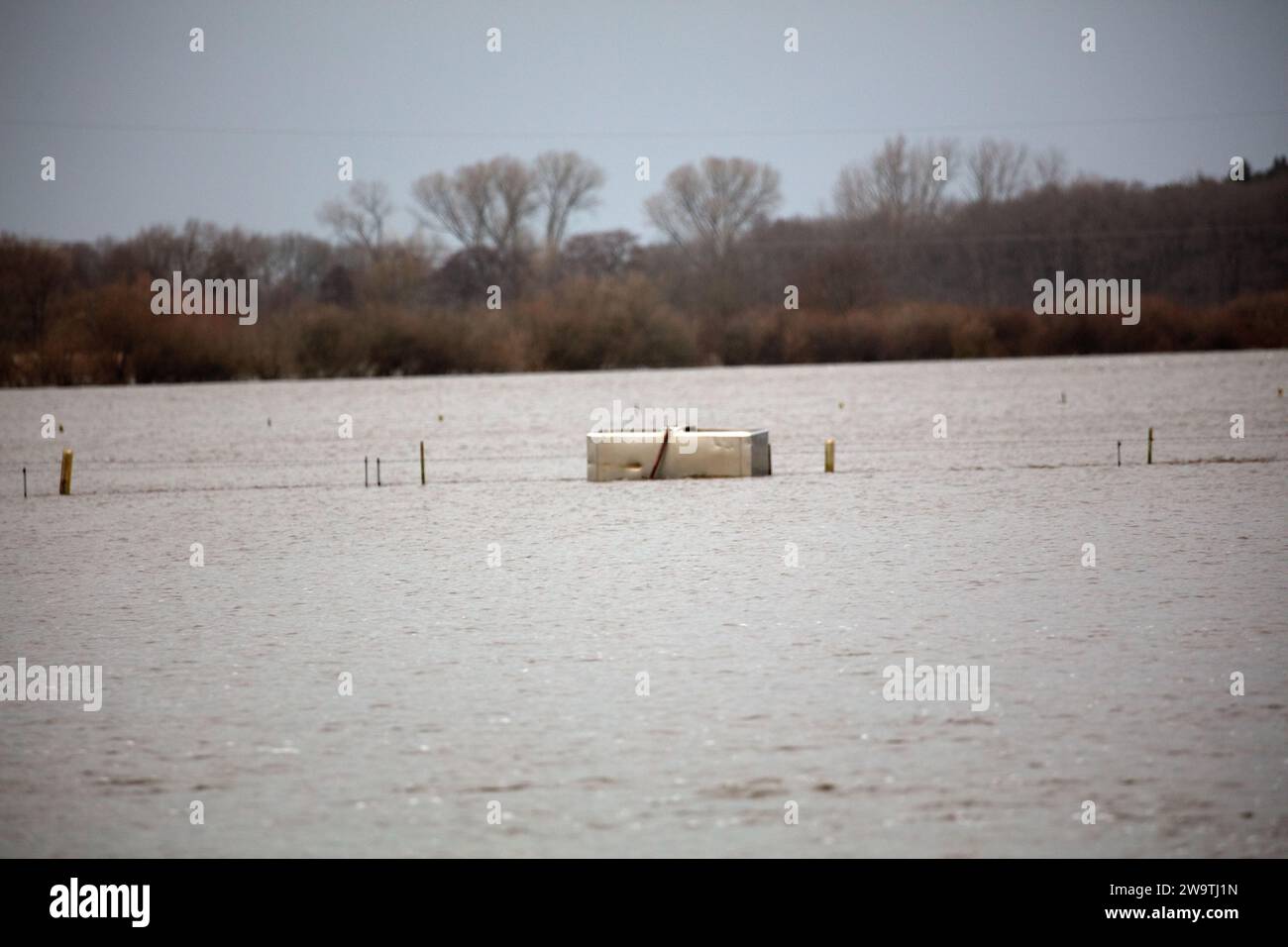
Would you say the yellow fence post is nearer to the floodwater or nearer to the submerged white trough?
the floodwater

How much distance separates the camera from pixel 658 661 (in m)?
10.6

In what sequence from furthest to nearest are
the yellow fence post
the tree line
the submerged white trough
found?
the tree line, the submerged white trough, the yellow fence post

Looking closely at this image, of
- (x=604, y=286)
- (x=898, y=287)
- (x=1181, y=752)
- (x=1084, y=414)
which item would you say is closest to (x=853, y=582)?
(x=1181, y=752)

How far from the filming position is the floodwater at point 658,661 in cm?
709

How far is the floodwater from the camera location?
23.2 feet

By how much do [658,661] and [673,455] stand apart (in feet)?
45.7

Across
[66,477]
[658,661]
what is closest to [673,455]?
[66,477]

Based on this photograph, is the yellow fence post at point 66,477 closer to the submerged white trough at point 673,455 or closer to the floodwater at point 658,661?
the floodwater at point 658,661

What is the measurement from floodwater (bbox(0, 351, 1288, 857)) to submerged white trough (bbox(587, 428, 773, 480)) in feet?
1.40

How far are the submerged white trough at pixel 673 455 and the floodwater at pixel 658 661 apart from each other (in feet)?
1.40

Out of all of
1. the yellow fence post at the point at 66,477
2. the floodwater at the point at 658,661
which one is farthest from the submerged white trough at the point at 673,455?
the yellow fence post at the point at 66,477

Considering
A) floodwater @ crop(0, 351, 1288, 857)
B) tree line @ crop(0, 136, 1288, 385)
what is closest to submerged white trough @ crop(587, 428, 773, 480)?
floodwater @ crop(0, 351, 1288, 857)

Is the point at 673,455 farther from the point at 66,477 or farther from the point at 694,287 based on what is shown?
the point at 694,287
